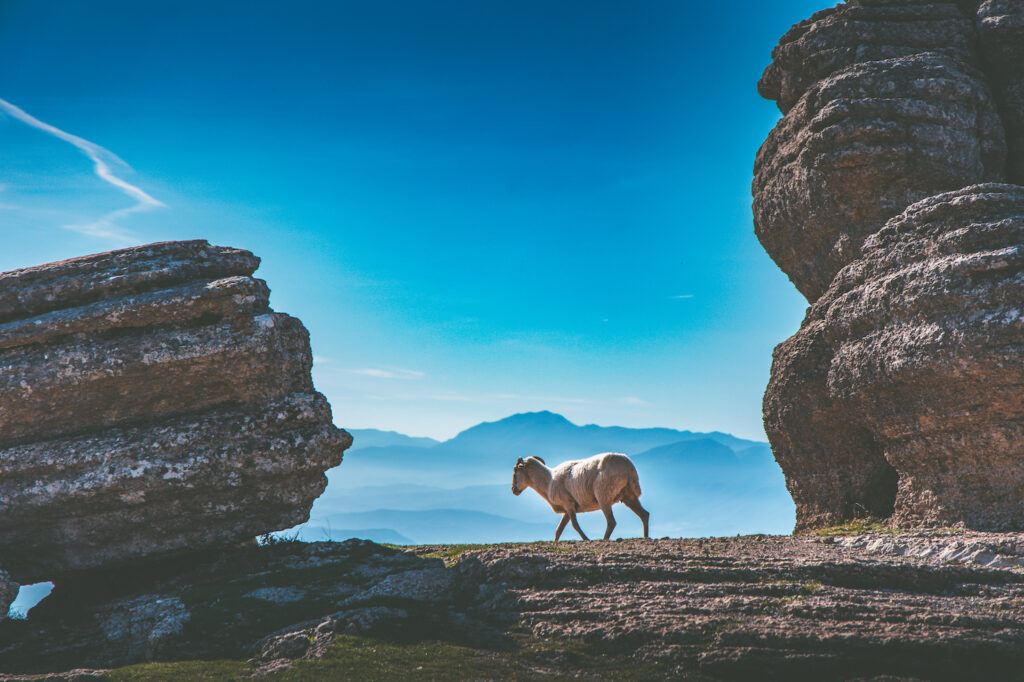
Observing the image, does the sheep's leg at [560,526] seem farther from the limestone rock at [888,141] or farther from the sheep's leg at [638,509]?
the limestone rock at [888,141]

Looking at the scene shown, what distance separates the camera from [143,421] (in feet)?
62.0

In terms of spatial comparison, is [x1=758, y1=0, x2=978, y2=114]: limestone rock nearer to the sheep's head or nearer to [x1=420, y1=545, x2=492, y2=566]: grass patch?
the sheep's head

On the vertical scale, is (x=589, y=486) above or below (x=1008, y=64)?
below

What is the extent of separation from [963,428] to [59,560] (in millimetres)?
22840

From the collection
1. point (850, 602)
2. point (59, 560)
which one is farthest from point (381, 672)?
point (59, 560)

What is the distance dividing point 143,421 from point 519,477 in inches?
621

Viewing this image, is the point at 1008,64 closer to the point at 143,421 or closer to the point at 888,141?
the point at 888,141

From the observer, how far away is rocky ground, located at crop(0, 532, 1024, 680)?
10.9 meters

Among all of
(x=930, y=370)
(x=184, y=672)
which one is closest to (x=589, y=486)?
(x=930, y=370)

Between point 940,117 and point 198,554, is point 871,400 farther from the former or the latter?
point 198,554

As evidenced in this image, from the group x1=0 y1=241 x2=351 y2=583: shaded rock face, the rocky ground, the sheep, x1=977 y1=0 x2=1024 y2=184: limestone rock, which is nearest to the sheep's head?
the sheep

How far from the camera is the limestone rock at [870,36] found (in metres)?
25.5

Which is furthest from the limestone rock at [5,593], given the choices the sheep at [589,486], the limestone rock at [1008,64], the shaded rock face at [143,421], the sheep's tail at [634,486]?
the limestone rock at [1008,64]

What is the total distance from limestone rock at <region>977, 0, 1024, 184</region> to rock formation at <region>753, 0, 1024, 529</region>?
48 millimetres
